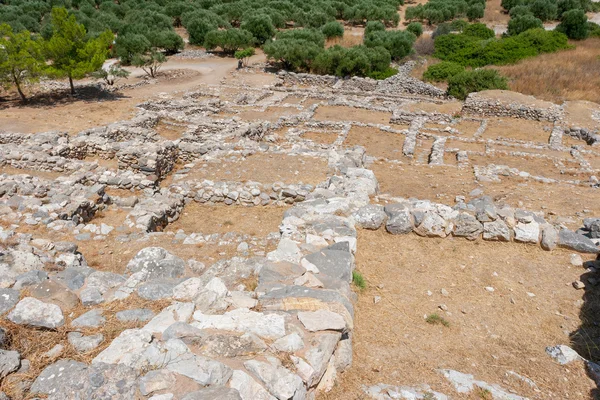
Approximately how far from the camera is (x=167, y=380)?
3338 mm

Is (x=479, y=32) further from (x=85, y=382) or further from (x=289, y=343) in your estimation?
(x=85, y=382)

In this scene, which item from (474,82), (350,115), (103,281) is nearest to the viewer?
(103,281)

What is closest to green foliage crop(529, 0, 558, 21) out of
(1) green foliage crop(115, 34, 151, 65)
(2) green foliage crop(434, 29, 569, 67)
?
(2) green foliage crop(434, 29, 569, 67)

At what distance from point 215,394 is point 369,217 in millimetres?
5040

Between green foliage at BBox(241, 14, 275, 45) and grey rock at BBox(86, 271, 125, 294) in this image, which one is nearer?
grey rock at BBox(86, 271, 125, 294)

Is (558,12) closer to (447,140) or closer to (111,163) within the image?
(447,140)

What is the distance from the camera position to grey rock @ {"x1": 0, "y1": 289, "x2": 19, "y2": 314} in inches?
166

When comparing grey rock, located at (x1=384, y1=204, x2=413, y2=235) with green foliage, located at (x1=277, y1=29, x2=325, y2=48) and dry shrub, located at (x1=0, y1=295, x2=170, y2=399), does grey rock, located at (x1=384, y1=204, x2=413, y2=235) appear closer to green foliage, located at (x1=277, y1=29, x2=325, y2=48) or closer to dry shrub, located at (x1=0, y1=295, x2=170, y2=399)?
dry shrub, located at (x1=0, y1=295, x2=170, y2=399)

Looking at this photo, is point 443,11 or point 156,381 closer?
point 156,381

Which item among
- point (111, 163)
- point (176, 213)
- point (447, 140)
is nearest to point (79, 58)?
point (111, 163)

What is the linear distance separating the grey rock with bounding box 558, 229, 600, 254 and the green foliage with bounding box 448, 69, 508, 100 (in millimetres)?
19047

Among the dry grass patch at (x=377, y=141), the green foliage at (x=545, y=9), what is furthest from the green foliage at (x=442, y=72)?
the green foliage at (x=545, y=9)

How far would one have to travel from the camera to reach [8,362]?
3309mm

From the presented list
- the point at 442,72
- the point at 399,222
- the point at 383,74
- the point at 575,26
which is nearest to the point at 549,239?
the point at 399,222
